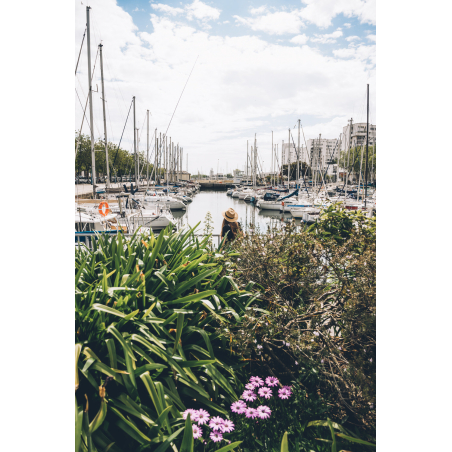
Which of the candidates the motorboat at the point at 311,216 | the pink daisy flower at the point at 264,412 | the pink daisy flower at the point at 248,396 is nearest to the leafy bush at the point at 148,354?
the pink daisy flower at the point at 248,396

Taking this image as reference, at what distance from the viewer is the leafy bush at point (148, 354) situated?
57.9 inches

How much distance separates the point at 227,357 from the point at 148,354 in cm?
61

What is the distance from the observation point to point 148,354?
178cm

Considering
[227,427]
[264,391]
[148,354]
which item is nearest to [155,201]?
[148,354]

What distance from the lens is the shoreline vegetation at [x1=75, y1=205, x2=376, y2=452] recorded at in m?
1.52

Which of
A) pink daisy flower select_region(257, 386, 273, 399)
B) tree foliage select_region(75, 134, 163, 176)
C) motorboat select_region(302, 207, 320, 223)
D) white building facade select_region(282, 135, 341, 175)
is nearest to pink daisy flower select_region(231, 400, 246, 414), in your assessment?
pink daisy flower select_region(257, 386, 273, 399)

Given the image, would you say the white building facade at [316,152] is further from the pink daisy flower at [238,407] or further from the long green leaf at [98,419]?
the long green leaf at [98,419]

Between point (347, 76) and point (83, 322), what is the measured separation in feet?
9.41

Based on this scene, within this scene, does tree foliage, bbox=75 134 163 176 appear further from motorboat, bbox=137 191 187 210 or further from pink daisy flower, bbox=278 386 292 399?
pink daisy flower, bbox=278 386 292 399

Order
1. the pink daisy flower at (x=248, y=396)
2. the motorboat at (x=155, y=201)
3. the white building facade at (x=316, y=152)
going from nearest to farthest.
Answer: the pink daisy flower at (x=248, y=396) < the motorboat at (x=155, y=201) < the white building facade at (x=316, y=152)

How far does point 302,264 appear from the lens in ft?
8.14

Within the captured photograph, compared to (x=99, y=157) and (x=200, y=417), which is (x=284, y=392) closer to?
(x=200, y=417)

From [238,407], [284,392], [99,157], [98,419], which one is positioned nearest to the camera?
[98,419]
